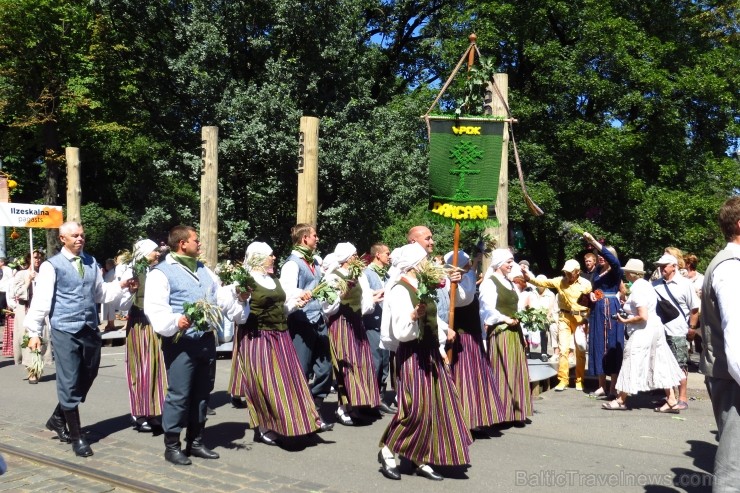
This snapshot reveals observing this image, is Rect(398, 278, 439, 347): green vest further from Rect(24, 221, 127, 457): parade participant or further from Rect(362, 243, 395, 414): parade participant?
Rect(24, 221, 127, 457): parade participant

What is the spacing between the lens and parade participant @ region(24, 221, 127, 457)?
671 centimetres

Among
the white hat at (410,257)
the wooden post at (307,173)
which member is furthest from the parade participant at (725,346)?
the wooden post at (307,173)

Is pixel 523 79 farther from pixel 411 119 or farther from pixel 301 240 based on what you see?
pixel 301 240

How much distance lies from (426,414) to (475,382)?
1.67 meters

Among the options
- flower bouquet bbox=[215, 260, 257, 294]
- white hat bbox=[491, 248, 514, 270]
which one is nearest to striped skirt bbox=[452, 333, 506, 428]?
white hat bbox=[491, 248, 514, 270]

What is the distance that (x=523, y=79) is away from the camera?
22.6m

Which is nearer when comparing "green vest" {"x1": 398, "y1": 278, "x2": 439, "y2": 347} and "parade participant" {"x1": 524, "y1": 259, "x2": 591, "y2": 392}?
"green vest" {"x1": 398, "y1": 278, "x2": 439, "y2": 347}

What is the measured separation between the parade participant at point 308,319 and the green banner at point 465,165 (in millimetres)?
1413

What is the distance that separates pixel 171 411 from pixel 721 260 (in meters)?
4.39

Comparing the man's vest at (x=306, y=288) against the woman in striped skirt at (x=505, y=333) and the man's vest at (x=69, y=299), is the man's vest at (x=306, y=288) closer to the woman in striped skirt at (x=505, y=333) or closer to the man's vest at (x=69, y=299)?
the woman in striped skirt at (x=505, y=333)

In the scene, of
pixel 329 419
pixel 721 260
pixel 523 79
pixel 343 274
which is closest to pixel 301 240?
pixel 343 274

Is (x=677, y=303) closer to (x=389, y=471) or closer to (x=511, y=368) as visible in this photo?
(x=511, y=368)

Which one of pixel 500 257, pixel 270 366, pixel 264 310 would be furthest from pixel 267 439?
pixel 500 257

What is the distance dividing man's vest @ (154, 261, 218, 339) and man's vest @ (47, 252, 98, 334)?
998 millimetres
